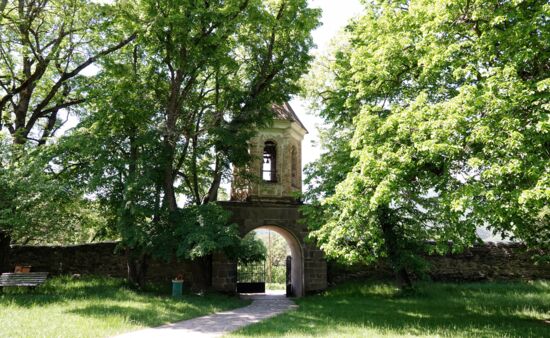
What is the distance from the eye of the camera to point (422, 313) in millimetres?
10781

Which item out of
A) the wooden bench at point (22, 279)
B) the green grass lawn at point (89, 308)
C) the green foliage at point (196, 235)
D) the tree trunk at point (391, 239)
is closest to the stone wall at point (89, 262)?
the green grass lawn at point (89, 308)

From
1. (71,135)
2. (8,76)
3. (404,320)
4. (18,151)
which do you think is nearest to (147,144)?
(71,135)

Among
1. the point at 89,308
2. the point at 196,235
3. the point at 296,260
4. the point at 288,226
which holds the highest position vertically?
the point at 288,226

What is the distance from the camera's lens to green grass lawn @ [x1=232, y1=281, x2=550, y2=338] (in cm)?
799

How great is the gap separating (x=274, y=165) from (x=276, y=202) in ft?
6.05

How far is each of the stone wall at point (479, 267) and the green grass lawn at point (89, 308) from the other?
217 inches

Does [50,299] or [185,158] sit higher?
[185,158]

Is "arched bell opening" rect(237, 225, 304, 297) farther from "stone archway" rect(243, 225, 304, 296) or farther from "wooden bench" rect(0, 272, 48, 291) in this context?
"wooden bench" rect(0, 272, 48, 291)

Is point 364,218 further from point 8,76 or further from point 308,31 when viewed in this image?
point 8,76

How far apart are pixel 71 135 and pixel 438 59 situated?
11.4 metres

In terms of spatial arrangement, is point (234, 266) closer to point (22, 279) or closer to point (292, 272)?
point (292, 272)

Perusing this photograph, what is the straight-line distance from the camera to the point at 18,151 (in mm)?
12906

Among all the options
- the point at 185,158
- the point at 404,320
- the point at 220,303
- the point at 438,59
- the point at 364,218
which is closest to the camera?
the point at 438,59

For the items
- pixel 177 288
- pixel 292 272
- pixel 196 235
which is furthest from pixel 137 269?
pixel 292 272
